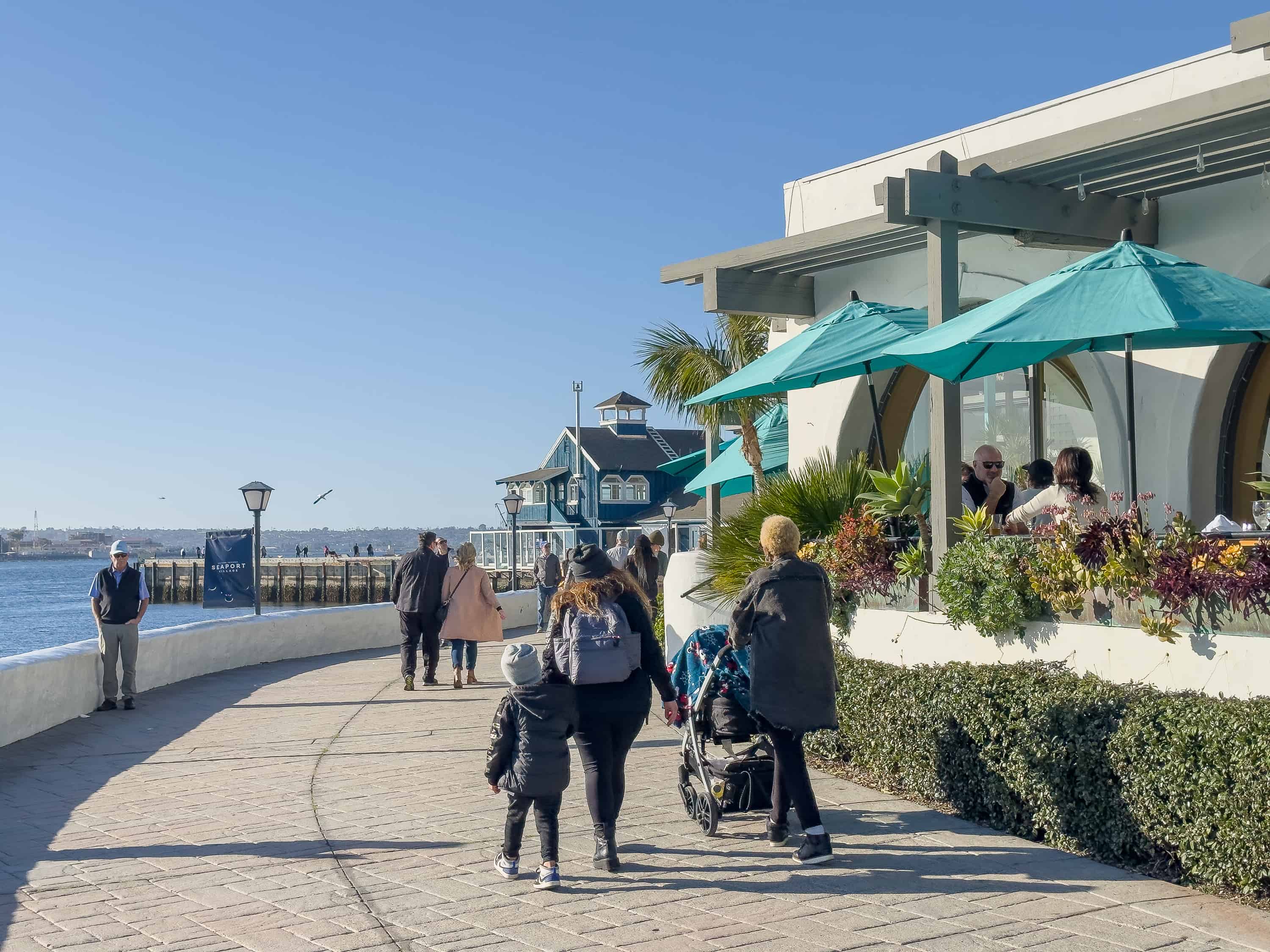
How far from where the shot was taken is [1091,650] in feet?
22.5

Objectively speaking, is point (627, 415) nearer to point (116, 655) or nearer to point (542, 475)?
point (542, 475)

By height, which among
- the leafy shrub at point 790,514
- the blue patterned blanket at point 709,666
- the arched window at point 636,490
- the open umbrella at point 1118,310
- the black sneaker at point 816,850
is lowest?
the black sneaker at point 816,850

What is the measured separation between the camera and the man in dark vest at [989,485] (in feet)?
33.0

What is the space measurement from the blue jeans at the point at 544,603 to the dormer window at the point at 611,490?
113 feet

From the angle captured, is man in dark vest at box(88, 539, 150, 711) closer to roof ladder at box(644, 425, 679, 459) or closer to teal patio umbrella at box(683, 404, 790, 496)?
teal patio umbrella at box(683, 404, 790, 496)

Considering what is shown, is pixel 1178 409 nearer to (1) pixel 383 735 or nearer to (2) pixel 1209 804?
(2) pixel 1209 804

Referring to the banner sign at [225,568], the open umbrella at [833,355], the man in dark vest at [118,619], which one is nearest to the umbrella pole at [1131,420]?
the open umbrella at [833,355]

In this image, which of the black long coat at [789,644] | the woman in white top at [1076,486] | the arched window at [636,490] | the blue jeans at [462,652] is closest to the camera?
the black long coat at [789,644]

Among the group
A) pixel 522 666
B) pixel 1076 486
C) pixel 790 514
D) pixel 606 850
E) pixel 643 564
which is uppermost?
pixel 1076 486

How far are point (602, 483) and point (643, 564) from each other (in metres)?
41.2

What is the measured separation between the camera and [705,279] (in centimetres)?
1325

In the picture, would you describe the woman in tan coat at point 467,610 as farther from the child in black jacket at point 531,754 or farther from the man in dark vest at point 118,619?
the child in black jacket at point 531,754

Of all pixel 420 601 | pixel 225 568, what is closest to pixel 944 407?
pixel 420 601

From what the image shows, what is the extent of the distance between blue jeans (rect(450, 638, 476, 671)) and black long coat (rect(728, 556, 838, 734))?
7529 millimetres
